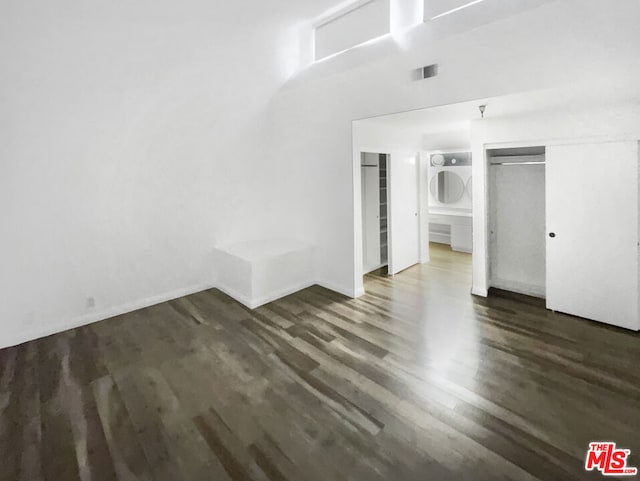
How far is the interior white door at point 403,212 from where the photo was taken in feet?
17.5

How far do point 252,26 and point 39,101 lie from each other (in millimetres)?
2599

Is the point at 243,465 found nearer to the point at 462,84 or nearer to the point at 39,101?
the point at 462,84

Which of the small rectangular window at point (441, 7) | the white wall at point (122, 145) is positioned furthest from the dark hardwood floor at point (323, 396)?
the small rectangular window at point (441, 7)

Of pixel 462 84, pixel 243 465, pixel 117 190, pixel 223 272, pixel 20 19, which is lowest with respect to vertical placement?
pixel 243 465

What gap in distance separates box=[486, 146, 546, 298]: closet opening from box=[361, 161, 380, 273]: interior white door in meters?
1.82

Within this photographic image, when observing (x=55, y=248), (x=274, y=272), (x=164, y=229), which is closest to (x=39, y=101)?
(x=55, y=248)

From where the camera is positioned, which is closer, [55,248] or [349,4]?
[55,248]

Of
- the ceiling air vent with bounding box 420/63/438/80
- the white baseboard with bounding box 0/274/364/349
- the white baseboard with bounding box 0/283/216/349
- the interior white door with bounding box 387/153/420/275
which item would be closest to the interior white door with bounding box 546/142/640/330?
the ceiling air vent with bounding box 420/63/438/80

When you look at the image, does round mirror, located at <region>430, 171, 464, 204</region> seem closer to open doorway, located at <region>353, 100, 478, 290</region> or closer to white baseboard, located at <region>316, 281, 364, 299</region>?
open doorway, located at <region>353, 100, 478, 290</region>

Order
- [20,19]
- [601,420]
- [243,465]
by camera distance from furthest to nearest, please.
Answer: [20,19] < [601,420] < [243,465]

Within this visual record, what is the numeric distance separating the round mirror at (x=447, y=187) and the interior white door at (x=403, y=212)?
144cm

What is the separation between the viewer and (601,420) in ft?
7.19

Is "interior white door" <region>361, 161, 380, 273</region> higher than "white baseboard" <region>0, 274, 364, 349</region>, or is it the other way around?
"interior white door" <region>361, 161, 380, 273</region>

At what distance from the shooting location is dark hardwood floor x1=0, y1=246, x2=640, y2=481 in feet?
6.41
